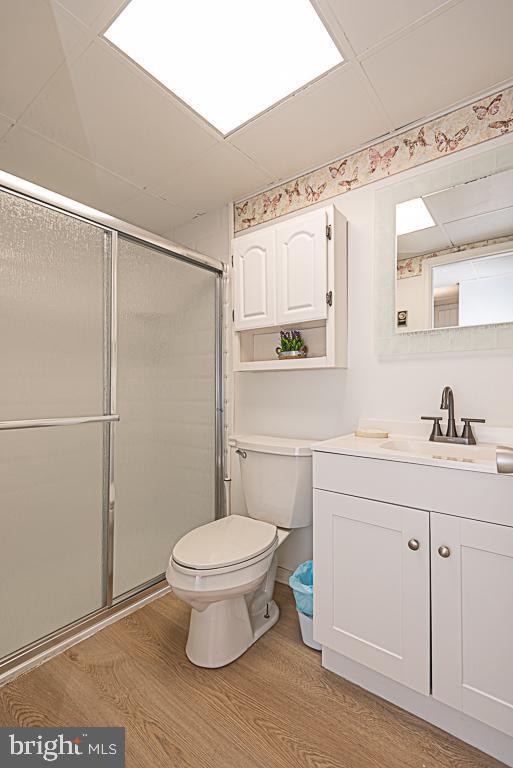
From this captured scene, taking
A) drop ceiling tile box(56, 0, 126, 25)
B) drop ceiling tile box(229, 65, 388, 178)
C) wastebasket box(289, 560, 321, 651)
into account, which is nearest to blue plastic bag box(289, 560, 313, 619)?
wastebasket box(289, 560, 321, 651)

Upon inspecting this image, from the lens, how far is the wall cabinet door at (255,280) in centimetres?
195

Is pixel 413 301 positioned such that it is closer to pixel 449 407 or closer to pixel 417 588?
pixel 449 407

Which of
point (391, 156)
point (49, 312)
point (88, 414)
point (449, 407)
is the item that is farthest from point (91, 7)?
point (449, 407)

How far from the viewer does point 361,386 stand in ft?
6.06

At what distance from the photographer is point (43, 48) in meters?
1.29

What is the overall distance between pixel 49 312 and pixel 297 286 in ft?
3.47

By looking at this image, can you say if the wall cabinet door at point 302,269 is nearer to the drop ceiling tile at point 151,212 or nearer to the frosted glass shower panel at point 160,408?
the frosted glass shower panel at point 160,408

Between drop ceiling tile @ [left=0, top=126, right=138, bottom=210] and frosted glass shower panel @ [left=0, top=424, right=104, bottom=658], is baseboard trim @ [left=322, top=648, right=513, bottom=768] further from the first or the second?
drop ceiling tile @ [left=0, top=126, right=138, bottom=210]

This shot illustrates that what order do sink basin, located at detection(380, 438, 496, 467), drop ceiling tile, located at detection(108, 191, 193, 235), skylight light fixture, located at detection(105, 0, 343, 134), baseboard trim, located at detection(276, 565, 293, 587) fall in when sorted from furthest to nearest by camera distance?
drop ceiling tile, located at detection(108, 191, 193, 235), baseboard trim, located at detection(276, 565, 293, 587), sink basin, located at detection(380, 438, 496, 467), skylight light fixture, located at detection(105, 0, 343, 134)

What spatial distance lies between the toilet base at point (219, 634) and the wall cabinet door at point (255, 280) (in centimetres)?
126

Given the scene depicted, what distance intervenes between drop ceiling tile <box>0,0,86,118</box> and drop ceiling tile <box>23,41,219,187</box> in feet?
0.16

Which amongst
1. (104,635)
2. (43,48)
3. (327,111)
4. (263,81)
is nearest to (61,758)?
(104,635)

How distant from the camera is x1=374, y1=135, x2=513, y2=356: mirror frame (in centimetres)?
149

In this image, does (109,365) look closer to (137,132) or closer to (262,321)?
(262,321)
